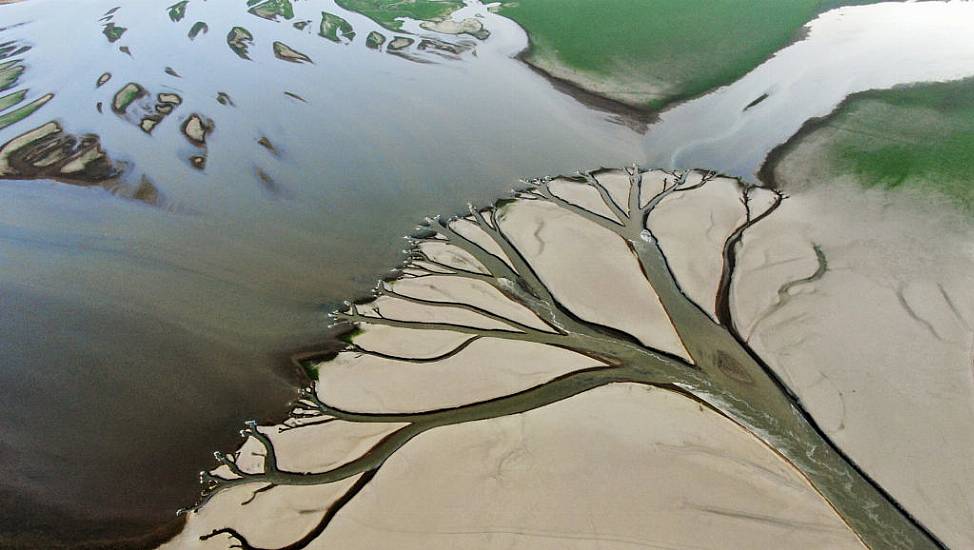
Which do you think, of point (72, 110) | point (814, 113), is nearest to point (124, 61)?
point (72, 110)

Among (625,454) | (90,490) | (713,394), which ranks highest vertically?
(713,394)

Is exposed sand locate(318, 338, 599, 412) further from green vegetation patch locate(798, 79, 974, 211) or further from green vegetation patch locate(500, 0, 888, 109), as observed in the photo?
green vegetation patch locate(500, 0, 888, 109)

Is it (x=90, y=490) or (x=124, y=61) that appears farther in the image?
(x=124, y=61)

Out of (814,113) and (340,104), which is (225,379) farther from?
(814,113)

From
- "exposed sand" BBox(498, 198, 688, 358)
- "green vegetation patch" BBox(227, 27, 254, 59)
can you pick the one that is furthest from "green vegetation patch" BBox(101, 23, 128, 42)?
"exposed sand" BBox(498, 198, 688, 358)

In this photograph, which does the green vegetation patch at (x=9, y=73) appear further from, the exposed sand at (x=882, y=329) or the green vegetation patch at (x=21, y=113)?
the exposed sand at (x=882, y=329)

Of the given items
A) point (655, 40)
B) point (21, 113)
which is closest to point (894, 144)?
point (655, 40)
